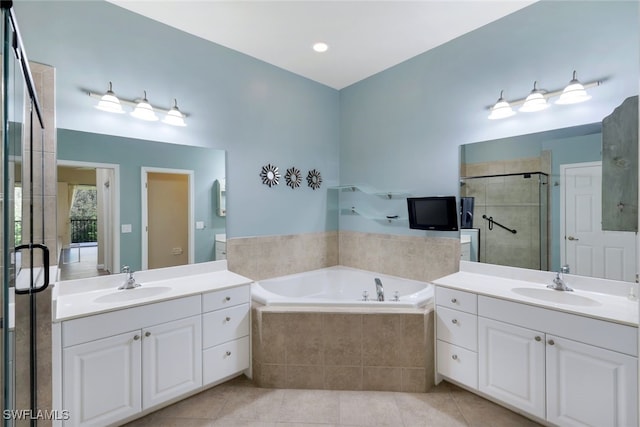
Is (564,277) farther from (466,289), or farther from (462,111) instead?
(462,111)

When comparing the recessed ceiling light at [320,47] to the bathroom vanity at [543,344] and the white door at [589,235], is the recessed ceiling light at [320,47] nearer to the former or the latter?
the white door at [589,235]

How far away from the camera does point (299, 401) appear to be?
2.12 metres

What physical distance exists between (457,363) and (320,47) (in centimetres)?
288

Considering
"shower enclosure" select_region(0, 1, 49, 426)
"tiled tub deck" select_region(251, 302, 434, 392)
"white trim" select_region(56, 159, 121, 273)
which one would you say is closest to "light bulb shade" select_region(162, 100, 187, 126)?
"white trim" select_region(56, 159, 121, 273)

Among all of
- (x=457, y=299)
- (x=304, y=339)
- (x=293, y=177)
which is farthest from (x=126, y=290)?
(x=457, y=299)

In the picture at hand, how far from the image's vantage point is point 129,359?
1783 mm

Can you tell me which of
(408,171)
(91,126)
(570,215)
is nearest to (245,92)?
(91,126)

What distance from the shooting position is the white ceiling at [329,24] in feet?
7.27

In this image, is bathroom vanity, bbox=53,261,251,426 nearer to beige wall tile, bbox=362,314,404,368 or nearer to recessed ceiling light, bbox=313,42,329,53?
beige wall tile, bbox=362,314,404,368

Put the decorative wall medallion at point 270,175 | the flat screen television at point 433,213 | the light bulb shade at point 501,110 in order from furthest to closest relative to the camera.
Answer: the decorative wall medallion at point 270,175, the flat screen television at point 433,213, the light bulb shade at point 501,110

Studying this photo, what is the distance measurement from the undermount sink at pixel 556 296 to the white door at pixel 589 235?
221 mm

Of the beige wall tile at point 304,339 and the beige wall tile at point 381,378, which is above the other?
the beige wall tile at point 304,339

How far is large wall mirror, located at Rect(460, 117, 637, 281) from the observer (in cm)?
199

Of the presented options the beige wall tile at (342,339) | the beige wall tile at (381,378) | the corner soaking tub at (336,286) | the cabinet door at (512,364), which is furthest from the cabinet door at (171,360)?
the cabinet door at (512,364)
